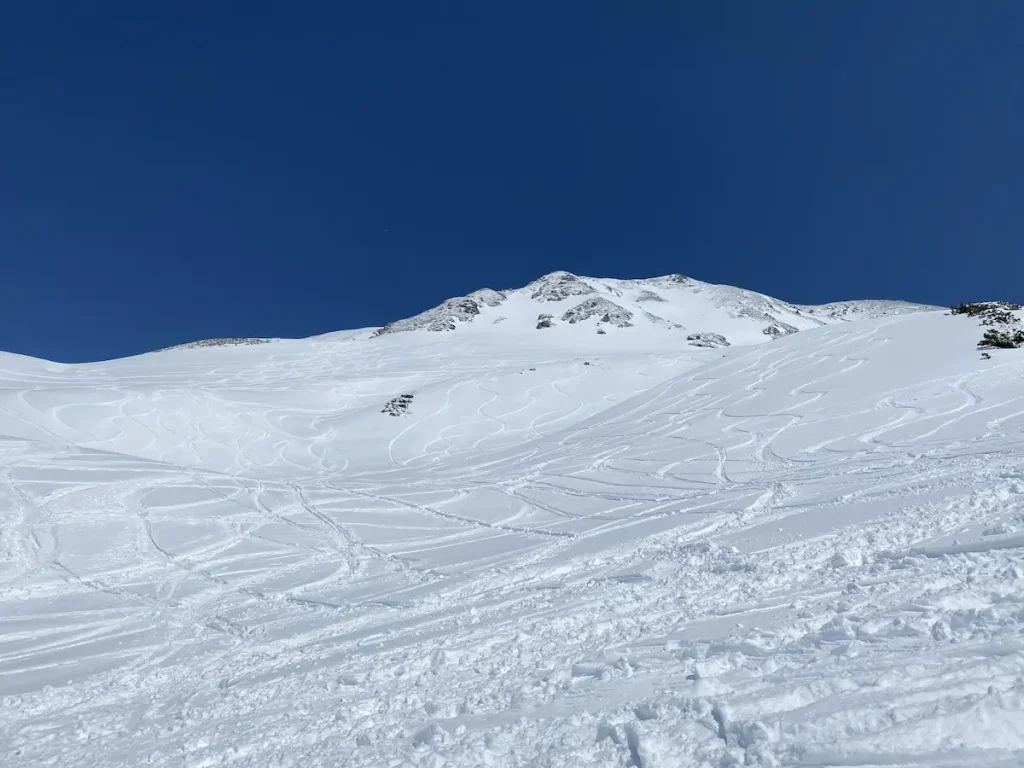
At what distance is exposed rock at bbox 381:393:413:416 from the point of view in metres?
24.8

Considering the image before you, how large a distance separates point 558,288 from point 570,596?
79964 millimetres

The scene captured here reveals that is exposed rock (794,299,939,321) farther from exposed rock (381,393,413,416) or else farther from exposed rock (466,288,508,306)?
exposed rock (381,393,413,416)

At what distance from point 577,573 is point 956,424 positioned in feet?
28.6

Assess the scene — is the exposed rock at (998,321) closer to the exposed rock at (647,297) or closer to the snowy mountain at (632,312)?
the snowy mountain at (632,312)

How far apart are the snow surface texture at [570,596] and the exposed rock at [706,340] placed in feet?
131

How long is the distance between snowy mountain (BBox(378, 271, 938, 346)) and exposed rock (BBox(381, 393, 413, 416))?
3831 centimetres

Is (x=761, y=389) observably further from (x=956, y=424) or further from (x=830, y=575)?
(x=830, y=575)

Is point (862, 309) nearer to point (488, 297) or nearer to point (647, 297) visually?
point (647, 297)

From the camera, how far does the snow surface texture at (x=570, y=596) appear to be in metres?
3.44

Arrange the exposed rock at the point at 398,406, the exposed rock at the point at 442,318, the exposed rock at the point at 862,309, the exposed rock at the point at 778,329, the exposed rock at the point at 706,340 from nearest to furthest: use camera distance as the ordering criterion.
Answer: the exposed rock at the point at 398,406
the exposed rock at the point at 706,340
the exposed rock at the point at 442,318
the exposed rock at the point at 778,329
the exposed rock at the point at 862,309

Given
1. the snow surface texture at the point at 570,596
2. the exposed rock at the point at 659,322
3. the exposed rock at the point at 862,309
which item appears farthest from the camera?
the exposed rock at the point at 862,309

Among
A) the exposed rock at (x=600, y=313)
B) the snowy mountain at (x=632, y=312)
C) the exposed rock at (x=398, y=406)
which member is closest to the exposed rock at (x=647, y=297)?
the snowy mountain at (x=632, y=312)

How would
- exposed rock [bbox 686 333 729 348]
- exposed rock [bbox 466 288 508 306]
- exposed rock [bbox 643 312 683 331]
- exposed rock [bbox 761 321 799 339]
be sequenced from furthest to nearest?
1. exposed rock [bbox 466 288 508 306]
2. exposed rock [bbox 761 321 799 339]
3. exposed rock [bbox 643 312 683 331]
4. exposed rock [bbox 686 333 729 348]

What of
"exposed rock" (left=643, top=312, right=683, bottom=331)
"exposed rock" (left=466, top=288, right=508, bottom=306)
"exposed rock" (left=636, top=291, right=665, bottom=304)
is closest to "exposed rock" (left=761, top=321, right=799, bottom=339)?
"exposed rock" (left=643, top=312, right=683, bottom=331)
